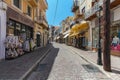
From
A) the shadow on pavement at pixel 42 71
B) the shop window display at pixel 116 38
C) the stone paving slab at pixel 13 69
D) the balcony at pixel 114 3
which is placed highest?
the balcony at pixel 114 3

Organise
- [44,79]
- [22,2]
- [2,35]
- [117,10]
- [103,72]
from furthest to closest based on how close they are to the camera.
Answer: [22,2]
[117,10]
[2,35]
[103,72]
[44,79]

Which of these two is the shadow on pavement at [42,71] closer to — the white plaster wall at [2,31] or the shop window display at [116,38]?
the white plaster wall at [2,31]

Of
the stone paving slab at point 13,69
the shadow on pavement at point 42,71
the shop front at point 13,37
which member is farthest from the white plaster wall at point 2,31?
the shadow on pavement at point 42,71

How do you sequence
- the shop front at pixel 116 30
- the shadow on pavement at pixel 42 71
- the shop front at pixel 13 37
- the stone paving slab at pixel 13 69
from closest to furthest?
the stone paving slab at pixel 13 69 → the shadow on pavement at pixel 42 71 → the shop front at pixel 13 37 → the shop front at pixel 116 30

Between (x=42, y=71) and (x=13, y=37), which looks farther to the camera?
(x=13, y=37)

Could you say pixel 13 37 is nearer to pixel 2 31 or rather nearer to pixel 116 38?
pixel 2 31

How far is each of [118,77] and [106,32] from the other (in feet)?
8.30

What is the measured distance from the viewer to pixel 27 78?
9.25 meters

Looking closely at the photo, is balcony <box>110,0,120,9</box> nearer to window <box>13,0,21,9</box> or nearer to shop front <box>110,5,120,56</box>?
shop front <box>110,5,120,56</box>

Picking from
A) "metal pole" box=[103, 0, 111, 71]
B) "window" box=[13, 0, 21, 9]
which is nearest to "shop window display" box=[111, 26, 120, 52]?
"metal pole" box=[103, 0, 111, 71]

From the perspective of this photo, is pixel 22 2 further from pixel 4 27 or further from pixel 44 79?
pixel 44 79

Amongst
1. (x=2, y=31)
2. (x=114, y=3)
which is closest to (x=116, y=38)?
(x=114, y=3)

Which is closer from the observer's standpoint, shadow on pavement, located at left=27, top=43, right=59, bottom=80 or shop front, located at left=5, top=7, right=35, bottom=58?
shadow on pavement, located at left=27, top=43, right=59, bottom=80

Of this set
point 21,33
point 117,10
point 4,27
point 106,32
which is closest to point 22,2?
point 21,33
